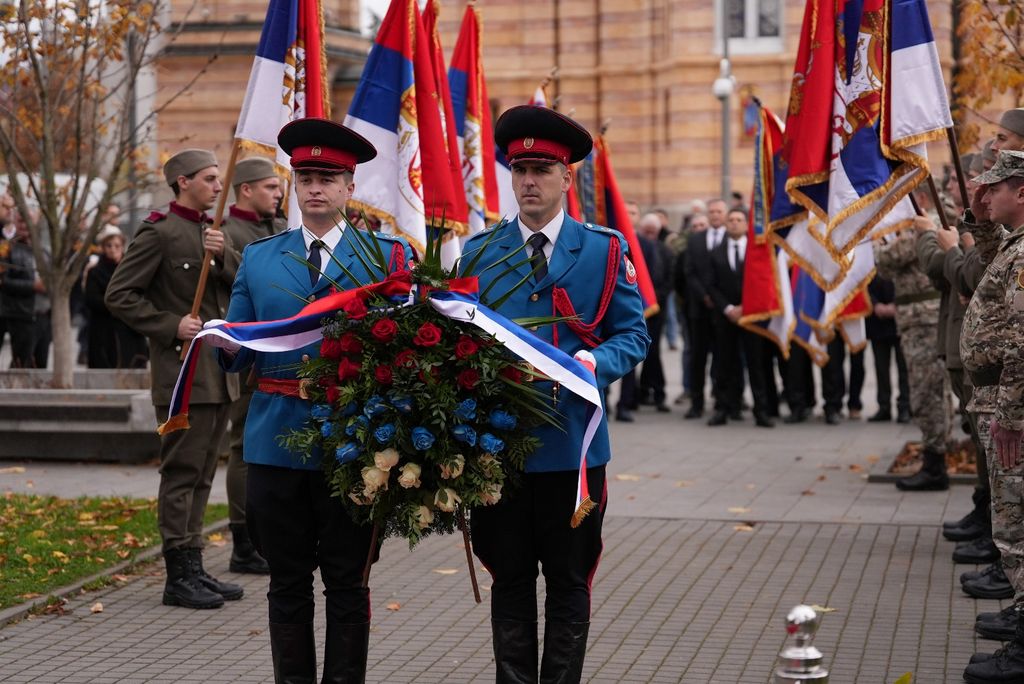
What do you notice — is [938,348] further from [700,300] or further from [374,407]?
[700,300]

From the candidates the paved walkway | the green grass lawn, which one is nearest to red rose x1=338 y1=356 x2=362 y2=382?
the paved walkway

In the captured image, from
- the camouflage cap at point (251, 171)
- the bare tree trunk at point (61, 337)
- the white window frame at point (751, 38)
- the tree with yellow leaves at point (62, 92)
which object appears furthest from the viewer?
the white window frame at point (751, 38)

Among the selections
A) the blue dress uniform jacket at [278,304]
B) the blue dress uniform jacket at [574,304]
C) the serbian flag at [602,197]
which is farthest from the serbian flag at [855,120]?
the serbian flag at [602,197]

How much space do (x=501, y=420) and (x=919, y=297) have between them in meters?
7.05

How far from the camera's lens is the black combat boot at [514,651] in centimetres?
541

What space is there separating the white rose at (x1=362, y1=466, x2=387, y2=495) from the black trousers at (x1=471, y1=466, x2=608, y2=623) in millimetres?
565

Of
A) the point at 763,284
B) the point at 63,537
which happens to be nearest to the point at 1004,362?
the point at 63,537

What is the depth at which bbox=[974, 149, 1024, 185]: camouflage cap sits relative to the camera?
624 cm

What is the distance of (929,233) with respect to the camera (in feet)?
29.5

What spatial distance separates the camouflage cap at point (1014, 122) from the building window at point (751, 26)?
→ 24924mm

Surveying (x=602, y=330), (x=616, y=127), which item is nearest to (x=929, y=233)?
(x=602, y=330)

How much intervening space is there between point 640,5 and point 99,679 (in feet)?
95.0

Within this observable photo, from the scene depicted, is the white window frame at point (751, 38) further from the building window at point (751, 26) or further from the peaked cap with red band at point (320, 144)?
the peaked cap with red band at point (320, 144)

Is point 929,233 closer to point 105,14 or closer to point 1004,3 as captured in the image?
point 1004,3
